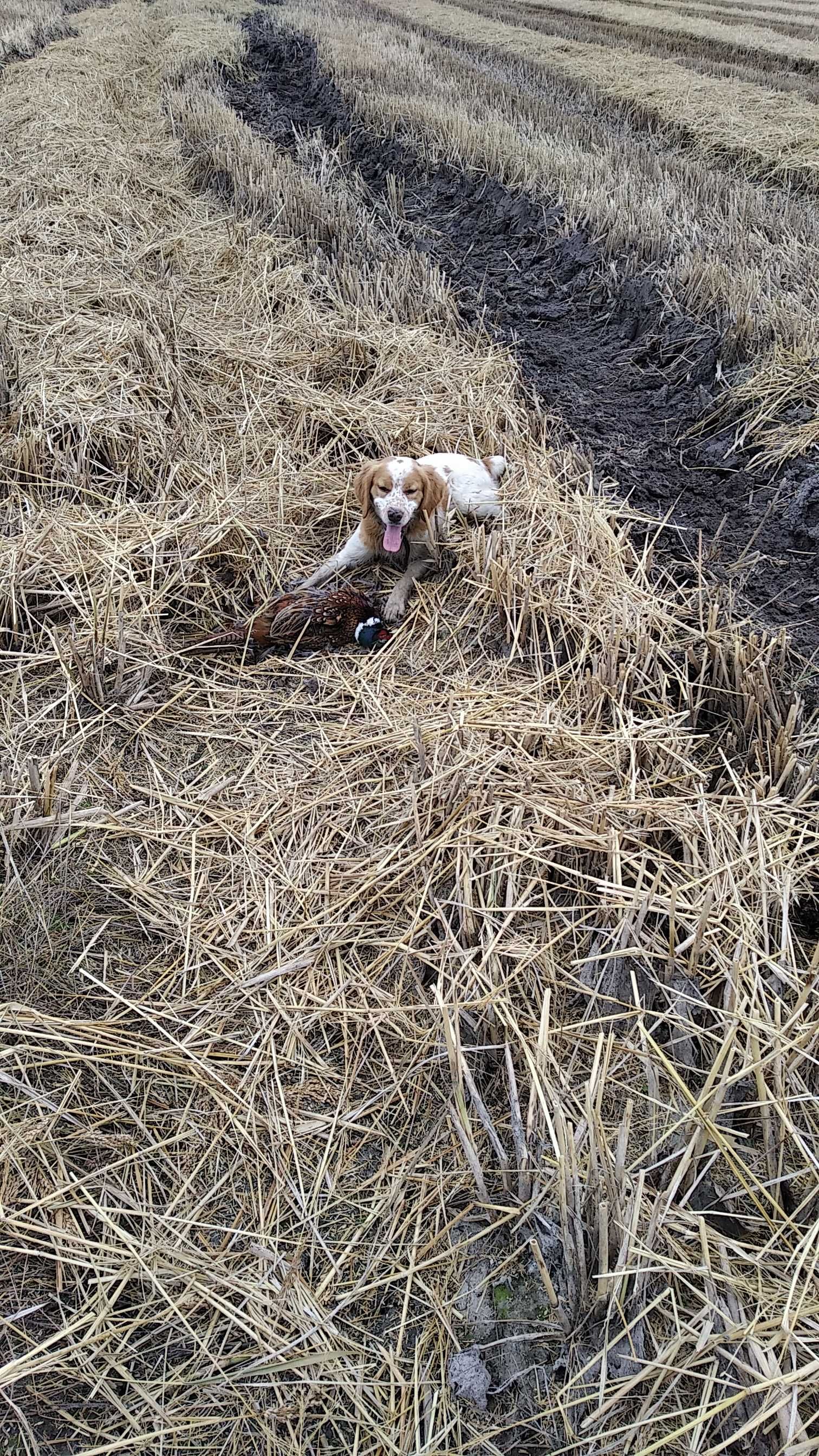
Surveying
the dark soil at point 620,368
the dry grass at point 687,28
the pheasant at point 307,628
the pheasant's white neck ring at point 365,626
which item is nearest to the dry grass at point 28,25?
the dark soil at point 620,368

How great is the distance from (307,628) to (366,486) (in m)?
0.67

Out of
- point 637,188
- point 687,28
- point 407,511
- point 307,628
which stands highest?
point 687,28

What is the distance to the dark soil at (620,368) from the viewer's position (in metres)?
4.15

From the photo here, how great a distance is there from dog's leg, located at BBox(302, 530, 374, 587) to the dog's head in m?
0.12

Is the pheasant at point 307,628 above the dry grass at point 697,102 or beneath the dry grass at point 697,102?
beneath

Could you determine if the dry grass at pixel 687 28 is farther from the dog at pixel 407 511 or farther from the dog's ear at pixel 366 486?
the dog's ear at pixel 366 486

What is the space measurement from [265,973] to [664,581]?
2.38m

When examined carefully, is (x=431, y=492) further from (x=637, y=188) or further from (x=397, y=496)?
(x=637, y=188)

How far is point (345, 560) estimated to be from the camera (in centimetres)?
384

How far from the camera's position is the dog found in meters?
3.64

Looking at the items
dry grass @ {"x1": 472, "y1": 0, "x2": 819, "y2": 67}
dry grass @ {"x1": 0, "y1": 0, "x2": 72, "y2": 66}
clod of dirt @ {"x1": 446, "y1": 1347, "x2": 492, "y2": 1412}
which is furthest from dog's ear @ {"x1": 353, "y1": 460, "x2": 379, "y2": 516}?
dry grass @ {"x1": 472, "y1": 0, "x2": 819, "y2": 67}

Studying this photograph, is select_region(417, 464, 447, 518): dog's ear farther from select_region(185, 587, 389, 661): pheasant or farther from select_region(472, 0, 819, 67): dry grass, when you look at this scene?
select_region(472, 0, 819, 67): dry grass

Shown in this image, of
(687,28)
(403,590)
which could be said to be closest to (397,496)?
(403,590)

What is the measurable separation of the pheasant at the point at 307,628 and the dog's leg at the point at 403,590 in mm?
115
